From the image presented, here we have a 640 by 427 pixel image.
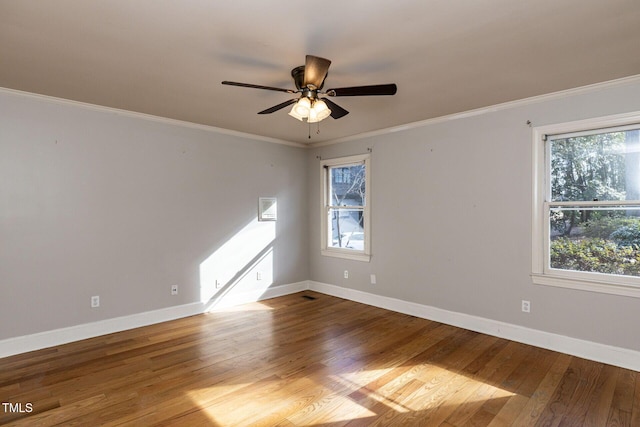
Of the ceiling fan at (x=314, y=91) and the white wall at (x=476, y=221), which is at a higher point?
the ceiling fan at (x=314, y=91)

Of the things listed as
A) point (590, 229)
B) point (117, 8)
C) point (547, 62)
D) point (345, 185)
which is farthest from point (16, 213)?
point (590, 229)

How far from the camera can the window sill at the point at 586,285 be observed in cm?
287

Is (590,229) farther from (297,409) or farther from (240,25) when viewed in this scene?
(240,25)

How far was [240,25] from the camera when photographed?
2.02 meters

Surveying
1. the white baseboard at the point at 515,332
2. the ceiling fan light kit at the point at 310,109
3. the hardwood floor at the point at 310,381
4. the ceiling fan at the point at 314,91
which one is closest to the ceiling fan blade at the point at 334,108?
the ceiling fan at the point at 314,91

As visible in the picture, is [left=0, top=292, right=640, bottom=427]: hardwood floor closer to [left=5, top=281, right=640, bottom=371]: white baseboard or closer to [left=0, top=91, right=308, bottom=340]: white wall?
[left=5, top=281, right=640, bottom=371]: white baseboard

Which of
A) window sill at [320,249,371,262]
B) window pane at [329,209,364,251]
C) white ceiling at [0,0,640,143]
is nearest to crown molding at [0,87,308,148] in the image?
white ceiling at [0,0,640,143]

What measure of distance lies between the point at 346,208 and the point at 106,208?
10.4 ft

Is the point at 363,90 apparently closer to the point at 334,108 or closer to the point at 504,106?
the point at 334,108

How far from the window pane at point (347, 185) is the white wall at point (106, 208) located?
3.96 feet

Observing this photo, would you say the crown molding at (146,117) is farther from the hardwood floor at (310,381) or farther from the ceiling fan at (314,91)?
the hardwood floor at (310,381)

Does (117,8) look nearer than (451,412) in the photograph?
Yes

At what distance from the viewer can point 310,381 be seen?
2.69m

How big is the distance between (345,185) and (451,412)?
3.54 meters
